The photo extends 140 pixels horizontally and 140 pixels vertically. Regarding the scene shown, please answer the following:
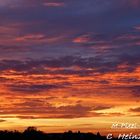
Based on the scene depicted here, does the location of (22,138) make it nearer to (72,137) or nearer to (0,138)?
(0,138)

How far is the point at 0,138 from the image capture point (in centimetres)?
15312

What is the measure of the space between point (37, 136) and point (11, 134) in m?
10.0

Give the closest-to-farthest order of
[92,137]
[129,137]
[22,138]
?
[129,137]
[92,137]
[22,138]

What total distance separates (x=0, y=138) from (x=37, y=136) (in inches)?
438

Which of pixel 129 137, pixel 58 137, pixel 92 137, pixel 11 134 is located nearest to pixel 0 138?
pixel 11 134

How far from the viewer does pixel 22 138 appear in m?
149

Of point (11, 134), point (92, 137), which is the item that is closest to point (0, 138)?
point (11, 134)

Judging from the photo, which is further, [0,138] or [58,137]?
[0,138]

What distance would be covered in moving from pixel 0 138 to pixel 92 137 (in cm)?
3347

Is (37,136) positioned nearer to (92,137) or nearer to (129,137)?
(92,137)

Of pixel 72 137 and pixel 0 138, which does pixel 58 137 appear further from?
pixel 0 138

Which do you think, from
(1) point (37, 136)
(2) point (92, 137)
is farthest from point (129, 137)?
(1) point (37, 136)

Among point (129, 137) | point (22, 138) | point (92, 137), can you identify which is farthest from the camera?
point (22, 138)

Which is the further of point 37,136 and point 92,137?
point 37,136
